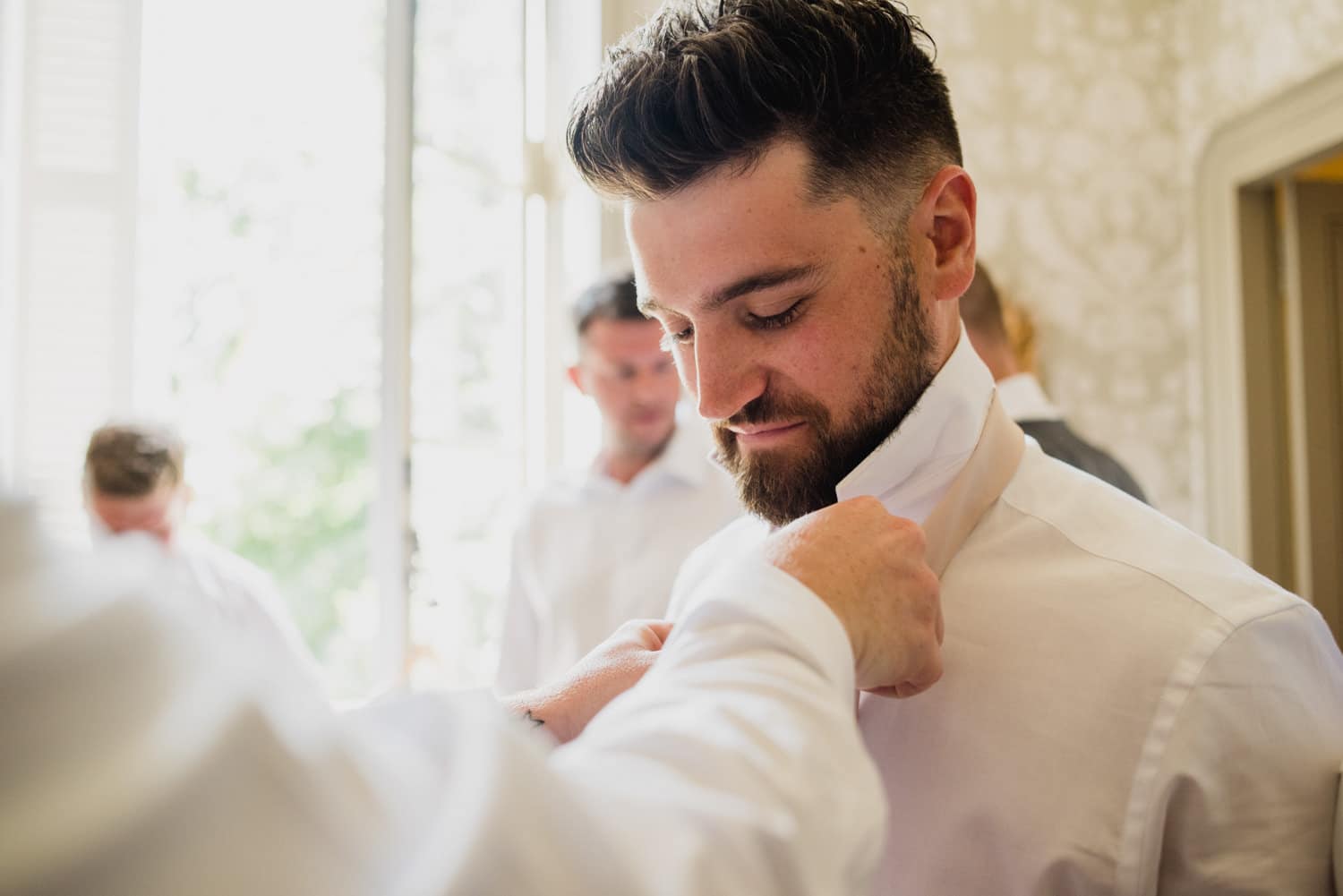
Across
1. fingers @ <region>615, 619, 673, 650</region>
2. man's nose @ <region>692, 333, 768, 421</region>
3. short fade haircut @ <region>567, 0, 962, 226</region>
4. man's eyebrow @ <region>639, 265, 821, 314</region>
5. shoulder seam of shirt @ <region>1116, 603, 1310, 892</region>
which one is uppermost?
short fade haircut @ <region>567, 0, 962, 226</region>

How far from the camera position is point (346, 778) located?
482 millimetres

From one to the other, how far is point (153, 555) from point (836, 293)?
2.76 ft

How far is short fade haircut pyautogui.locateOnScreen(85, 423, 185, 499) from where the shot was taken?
3.10 meters

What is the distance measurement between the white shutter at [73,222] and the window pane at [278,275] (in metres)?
2.32

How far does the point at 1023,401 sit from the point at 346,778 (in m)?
2.42

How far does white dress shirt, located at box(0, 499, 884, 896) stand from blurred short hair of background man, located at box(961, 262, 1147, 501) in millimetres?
2028

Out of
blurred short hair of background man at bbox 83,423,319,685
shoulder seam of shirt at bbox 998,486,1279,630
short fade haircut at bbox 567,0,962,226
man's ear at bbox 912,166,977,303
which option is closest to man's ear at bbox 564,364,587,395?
blurred short hair of background man at bbox 83,423,319,685

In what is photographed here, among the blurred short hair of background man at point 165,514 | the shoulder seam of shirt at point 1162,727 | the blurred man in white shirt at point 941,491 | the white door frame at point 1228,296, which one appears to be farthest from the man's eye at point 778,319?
the white door frame at point 1228,296

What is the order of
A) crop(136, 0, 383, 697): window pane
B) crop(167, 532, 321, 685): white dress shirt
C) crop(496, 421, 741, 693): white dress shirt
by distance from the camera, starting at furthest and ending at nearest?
1. crop(136, 0, 383, 697): window pane
2. crop(167, 532, 321, 685): white dress shirt
3. crop(496, 421, 741, 693): white dress shirt

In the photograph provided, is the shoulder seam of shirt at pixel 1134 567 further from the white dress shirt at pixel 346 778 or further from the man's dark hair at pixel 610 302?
the man's dark hair at pixel 610 302

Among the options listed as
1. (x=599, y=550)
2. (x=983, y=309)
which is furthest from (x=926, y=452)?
(x=599, y=550)

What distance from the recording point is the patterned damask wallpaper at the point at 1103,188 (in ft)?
13.3

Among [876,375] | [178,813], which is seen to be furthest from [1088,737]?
[178,813]

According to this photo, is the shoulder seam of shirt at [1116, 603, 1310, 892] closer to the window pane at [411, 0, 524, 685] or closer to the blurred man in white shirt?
the blurred man in white shirt
